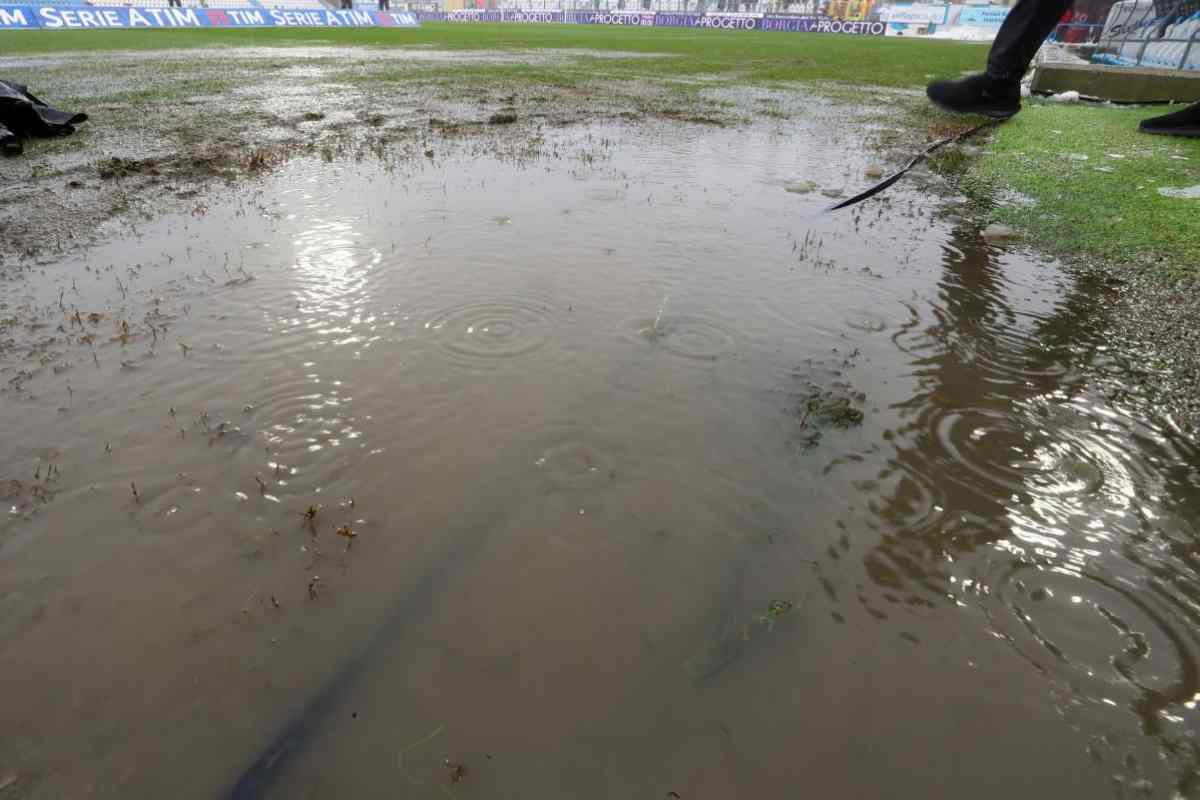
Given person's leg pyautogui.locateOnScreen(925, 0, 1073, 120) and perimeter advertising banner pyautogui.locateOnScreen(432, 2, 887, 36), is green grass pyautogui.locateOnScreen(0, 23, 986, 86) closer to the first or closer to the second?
person's leg pyautogui.locateOnScreen(925, 0, 1073, 120)

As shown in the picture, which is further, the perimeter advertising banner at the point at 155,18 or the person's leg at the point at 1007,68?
the perimeter advertising banner at the point at 155,18

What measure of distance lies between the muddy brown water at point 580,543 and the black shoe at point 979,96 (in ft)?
39.0

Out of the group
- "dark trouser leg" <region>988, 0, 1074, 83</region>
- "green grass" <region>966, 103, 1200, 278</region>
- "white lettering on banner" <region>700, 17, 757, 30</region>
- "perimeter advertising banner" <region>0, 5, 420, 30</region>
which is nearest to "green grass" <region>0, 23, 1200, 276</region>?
"green grass" <region>966, 103, 1200, 278</region>

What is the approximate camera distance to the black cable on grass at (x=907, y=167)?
32.3 feet

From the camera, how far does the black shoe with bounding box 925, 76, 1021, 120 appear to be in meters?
15.6

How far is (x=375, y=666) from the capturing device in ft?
9.66

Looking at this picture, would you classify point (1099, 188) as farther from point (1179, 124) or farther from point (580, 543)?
point (580, 543)

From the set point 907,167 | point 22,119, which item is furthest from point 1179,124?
point 22,119

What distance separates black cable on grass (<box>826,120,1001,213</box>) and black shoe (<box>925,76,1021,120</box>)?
0.45 m

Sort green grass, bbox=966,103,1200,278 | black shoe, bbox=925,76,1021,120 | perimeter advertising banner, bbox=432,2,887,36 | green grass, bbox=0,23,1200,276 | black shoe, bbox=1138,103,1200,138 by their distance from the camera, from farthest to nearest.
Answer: perimeter advertising banner, bbox=432,2,887,36, black shoe, bbox=925,76,1021,120, black shoe, bbox=1138,103,1200,138, green grass, bbox=0,23,1200,276, green grass, bbox=966,103,1200,278

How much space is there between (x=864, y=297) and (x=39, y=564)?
23.8 ft

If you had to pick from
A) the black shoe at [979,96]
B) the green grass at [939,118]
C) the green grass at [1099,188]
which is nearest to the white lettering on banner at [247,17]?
the green grass at [939,118]

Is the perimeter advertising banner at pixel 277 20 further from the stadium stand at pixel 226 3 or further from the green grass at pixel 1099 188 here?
the green grass at pixel 1099 188

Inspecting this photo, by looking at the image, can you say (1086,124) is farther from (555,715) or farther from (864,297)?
(555,715)
